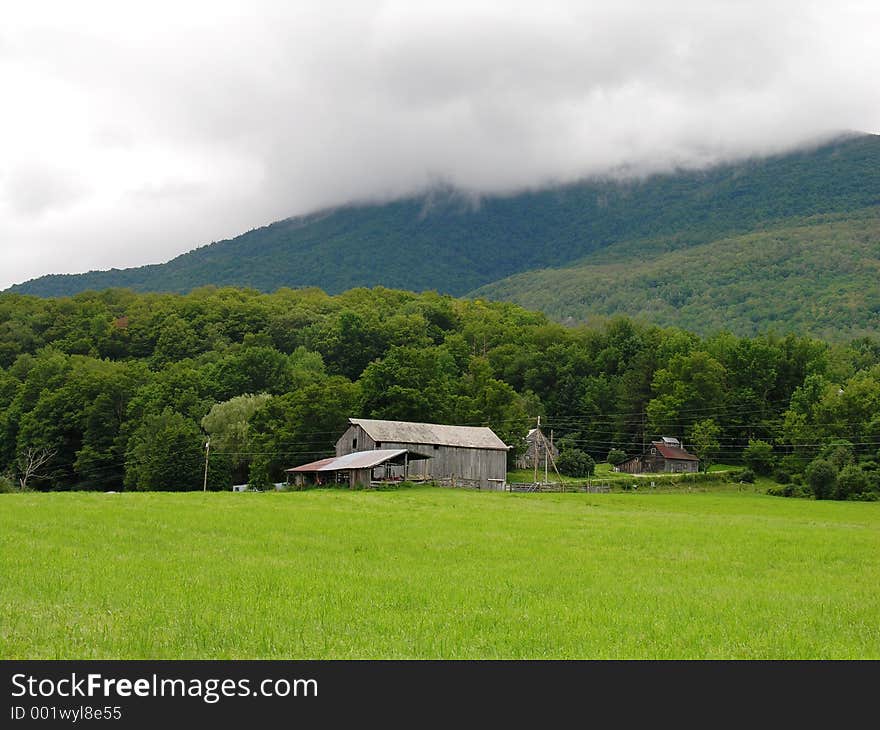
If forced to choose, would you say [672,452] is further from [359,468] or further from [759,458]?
[359,468]

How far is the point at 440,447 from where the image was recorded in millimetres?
78000

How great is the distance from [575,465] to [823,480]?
24717 millimetres

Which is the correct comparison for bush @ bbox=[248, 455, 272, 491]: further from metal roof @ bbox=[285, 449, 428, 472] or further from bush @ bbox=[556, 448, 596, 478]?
bush @ bbox=[556, 448, 596, 478]

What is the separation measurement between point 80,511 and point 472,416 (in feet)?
210

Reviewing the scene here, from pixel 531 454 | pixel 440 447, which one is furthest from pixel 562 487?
pixel 531 454

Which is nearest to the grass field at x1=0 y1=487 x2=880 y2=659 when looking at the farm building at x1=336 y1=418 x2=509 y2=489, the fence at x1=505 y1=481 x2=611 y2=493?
the fence at x1=505 y1=481 x2=611 y2=493

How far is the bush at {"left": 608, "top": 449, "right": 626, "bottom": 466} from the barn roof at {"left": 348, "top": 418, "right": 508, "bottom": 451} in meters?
28.5

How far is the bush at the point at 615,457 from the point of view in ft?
350

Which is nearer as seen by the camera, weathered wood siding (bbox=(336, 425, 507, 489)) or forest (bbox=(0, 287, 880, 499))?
weathered wood siding (bbox=(336, 425, 507, 489))

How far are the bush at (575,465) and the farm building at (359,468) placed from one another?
21.7 meters

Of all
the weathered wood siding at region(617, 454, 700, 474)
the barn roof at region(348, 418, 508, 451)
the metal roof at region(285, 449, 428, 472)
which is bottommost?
the weathered wood siding at region(617, 454, 700, 474)

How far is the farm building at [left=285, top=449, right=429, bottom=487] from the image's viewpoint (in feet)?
229

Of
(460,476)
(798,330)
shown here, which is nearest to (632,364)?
(460,476)
